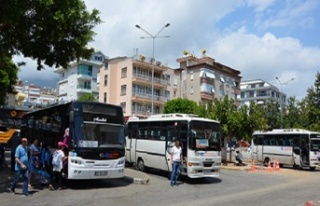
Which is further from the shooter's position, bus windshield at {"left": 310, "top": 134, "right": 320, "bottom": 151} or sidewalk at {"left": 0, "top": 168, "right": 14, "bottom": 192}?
bus windshield at {"left": 310, "top": 134, "right": 320, "bottom": 151}

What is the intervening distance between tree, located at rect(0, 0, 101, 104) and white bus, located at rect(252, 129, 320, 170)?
62.3 feet

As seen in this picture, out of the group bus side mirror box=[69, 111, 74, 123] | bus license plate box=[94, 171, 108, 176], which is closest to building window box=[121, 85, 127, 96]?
bus license plate box=[94, 171, 108, 176]

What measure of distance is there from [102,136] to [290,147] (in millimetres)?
19098

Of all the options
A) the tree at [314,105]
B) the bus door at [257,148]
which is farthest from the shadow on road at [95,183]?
the tree at [314,105]

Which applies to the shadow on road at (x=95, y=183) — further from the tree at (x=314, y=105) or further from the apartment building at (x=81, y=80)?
the apartment building at (x=81, y=80)

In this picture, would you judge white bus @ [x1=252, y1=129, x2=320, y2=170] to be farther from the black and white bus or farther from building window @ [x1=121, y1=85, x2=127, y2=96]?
building window @ [x1=121, y1=85, x2=127, y2=96]

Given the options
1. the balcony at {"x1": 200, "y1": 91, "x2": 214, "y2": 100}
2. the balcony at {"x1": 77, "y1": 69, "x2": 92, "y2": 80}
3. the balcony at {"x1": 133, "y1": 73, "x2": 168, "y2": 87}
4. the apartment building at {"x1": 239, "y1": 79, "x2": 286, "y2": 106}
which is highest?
the apartment building at {"x1": 239, "y1": 79, "x2": 286, "y2": 106}

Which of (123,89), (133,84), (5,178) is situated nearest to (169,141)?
(5,178)

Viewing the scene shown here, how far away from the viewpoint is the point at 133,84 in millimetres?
60562

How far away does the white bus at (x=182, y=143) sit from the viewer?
17.5 metres

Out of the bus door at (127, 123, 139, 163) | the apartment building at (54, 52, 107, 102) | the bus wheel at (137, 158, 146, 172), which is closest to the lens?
the bus wheel at (137, 158, 146, 172)

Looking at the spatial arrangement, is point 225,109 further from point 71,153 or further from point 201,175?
point 71,153

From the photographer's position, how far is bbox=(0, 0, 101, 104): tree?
469 inches

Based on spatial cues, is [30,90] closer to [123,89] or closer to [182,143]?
[123,89]
